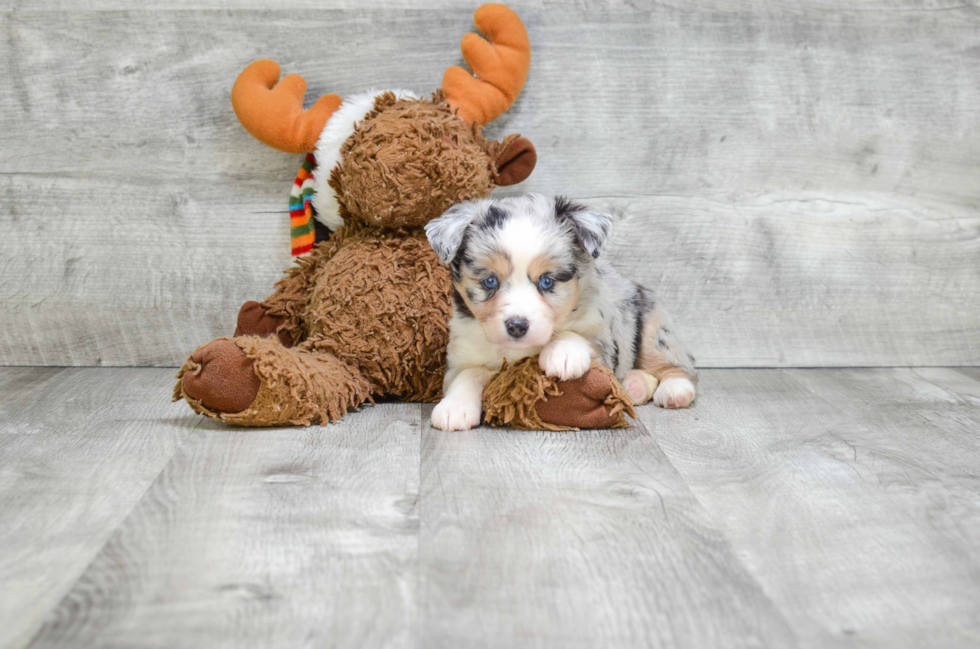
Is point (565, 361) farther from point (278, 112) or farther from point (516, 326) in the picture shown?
point (278, 112)

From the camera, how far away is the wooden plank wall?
273cm

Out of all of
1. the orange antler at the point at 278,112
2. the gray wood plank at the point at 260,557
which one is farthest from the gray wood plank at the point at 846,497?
the orange antler at the point at 278,112

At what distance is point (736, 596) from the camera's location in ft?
4.09

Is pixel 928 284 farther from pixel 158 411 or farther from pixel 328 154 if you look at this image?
pixel 158 411

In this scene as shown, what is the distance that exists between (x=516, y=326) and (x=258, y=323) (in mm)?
981

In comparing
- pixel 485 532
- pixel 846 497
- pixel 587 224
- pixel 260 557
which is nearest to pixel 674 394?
pixel 587 224

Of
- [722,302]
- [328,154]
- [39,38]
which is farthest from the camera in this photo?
[722,302]

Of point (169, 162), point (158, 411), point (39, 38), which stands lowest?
point (158, 411)

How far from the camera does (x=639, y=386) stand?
245 centimetres

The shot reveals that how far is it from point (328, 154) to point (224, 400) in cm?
84

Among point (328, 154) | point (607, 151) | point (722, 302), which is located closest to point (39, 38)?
point (328, 154)

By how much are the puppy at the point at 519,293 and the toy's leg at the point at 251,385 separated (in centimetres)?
34

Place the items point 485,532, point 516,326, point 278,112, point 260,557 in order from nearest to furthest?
point 260,557, point 485,532, point 516,326, point 278,112

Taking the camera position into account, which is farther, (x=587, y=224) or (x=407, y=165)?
(x=407, y=165)
